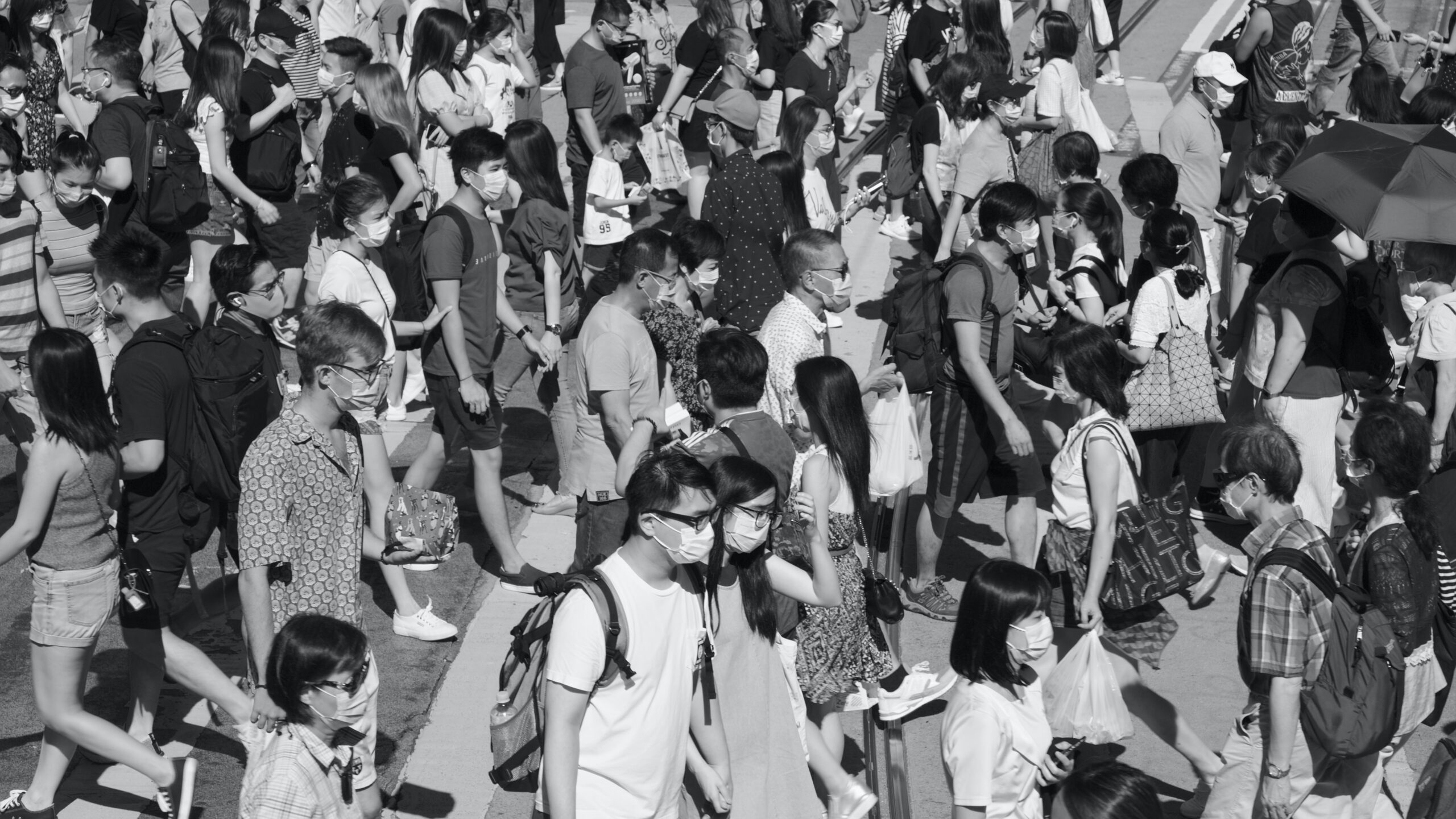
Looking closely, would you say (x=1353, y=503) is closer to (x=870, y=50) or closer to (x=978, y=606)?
(x=978, y=606)

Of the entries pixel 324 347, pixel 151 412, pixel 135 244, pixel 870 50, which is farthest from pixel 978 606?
pixel 870 50

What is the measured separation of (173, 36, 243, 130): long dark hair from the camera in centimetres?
886

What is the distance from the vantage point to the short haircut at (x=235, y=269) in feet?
19.4

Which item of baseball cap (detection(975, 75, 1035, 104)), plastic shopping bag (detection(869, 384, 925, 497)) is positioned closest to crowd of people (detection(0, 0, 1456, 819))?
baseball cap (detection(975, 75, 1035, 104))

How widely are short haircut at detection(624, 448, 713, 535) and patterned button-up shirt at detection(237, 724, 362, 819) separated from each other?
3.32 feet

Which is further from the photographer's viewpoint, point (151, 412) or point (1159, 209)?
point (1159, 209)

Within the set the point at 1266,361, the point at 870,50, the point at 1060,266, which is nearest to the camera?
the point at 1266,361

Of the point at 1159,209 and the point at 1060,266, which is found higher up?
the point at 1159,209

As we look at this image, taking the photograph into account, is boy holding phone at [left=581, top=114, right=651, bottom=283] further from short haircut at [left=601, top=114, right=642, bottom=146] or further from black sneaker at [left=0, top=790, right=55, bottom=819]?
black sneaker at [left=0, top=790, right=55, bottom=819]

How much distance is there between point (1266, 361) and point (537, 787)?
15.3ft

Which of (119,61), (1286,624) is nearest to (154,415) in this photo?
(1286,624)

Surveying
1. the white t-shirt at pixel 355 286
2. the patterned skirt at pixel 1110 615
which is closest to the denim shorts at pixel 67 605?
the white t-shirt at pixel 355 286

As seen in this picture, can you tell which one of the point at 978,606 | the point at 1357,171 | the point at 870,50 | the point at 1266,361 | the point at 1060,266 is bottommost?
the point at 870,50

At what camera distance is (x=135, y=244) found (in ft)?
18.4
